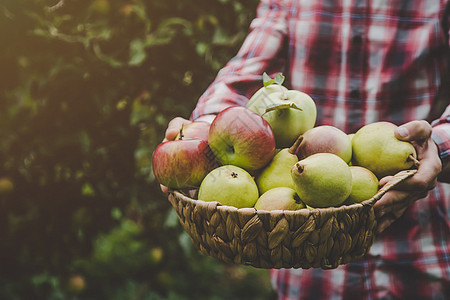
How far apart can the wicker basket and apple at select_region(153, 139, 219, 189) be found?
99mm

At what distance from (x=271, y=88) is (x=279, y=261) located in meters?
0.42

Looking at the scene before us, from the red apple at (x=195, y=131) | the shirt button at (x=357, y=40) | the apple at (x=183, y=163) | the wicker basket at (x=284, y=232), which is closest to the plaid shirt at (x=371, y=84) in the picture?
the shirt button at (x=357, y=40)

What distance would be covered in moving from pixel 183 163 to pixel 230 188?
5.9 inches

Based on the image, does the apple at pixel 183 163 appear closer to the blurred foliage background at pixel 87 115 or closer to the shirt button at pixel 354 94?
the shirt button at pixel 354 94

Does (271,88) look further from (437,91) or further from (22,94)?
(22,94)

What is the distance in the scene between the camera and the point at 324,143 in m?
0.96

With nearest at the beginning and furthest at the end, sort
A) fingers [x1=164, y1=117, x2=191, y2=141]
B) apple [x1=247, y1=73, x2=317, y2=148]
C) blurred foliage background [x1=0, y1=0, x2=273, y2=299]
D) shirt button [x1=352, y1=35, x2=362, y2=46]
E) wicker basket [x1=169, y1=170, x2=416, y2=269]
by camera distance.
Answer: wicker basket [x1=169, y1=170, x2=416, y2=269] < apple [x1=247, y1=73, x2=317, y2=148] < fingers [x1=164, y1=117, x2=191, y2=141] < shirt button [x1=352, y1=35, x2=362, y2=46] < blurred foliage background [x1=0, y1=0, x2=273, y2=299]

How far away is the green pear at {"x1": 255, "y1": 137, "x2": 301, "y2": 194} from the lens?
946 millimetres

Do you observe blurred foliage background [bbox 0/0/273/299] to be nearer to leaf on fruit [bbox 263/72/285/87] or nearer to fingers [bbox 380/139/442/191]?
leaf on fruit [bbox 263/72/285/87]

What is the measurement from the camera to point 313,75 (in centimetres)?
142

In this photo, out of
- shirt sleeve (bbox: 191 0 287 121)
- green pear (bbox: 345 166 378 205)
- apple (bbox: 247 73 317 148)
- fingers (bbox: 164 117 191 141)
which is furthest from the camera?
shirt sleeve (bbox: 191 0 287 121)

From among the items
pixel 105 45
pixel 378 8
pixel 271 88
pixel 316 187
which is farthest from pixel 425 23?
pixel 105 45

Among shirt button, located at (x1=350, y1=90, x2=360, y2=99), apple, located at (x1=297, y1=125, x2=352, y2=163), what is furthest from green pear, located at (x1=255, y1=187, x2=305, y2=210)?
shirt button, located at (x1=350, y1=90, x2=360, y2=99)

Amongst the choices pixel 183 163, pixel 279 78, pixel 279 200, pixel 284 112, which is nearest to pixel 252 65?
pixel 279 78
